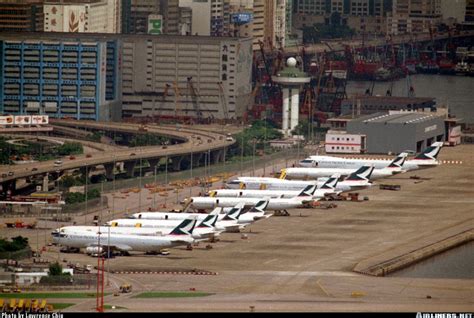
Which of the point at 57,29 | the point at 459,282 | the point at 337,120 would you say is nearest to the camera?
the point at 459,282

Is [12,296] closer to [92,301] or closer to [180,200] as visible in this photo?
[92,301]

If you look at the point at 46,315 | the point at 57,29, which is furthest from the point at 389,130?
the point at 46,315

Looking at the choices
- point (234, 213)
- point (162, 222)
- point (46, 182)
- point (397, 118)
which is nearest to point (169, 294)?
point (162, 222)

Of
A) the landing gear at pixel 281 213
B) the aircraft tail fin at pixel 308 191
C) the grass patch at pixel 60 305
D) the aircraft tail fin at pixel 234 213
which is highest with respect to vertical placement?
the aircraft tail fin at pixel 234 213

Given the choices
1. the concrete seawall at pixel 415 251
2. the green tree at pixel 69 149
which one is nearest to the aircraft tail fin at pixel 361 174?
the concrete seawall at pixel 415 251

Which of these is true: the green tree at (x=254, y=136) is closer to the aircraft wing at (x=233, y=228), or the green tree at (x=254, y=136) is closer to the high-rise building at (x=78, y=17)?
the high-rise building at (x=78, y=17)

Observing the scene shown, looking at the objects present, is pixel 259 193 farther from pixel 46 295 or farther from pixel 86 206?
pixel 46 295
